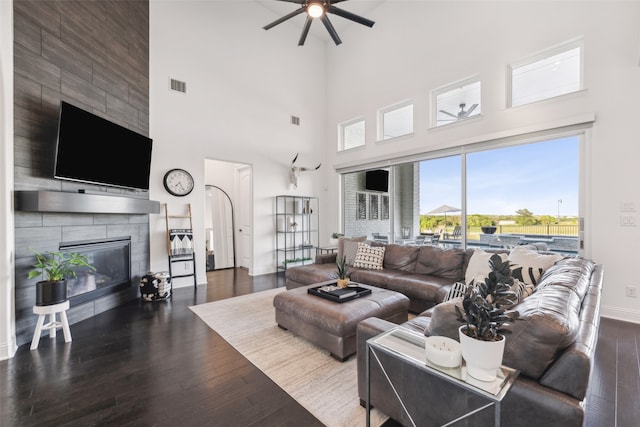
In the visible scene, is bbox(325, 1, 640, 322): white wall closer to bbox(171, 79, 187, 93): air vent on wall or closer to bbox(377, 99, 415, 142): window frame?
bbox(377, 99, 415, 142): window frame

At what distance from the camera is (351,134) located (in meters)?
6.97

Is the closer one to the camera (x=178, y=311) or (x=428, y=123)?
(x=178, y=311)

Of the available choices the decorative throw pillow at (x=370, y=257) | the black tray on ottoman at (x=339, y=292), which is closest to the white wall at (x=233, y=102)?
the decorative throw pillow at (x=370, y=257)

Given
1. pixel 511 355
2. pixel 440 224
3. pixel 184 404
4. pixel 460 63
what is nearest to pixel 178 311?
pixel 184 404

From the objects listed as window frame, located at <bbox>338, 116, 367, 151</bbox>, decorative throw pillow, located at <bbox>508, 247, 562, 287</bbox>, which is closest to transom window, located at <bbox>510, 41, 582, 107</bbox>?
decorative throw pillow, located at <bbox>508, 247, 562, 287</bbox>

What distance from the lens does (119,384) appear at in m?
2.11

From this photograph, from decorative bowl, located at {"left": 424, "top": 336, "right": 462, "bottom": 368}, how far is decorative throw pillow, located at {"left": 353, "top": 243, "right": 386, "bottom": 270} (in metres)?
3.00

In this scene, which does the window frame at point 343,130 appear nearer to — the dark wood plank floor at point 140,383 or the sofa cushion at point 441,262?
the sofa cushion at point 441,262

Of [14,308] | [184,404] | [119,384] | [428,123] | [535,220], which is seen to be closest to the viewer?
[184,404]

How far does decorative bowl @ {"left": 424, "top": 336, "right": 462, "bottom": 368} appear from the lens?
1.24 meters

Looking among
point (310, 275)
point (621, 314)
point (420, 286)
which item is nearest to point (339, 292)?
point (420, 286)

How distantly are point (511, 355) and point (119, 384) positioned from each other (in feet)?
8.46

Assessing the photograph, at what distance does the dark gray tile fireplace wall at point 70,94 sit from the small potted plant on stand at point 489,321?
150 inches

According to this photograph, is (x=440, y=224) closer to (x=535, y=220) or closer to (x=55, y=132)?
(x=535, y=220)
